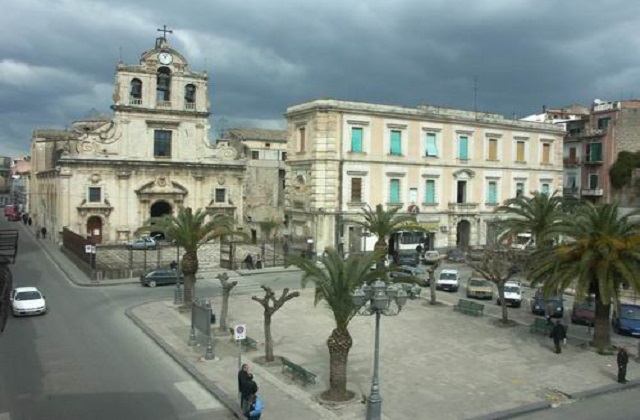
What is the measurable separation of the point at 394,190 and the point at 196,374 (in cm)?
3461

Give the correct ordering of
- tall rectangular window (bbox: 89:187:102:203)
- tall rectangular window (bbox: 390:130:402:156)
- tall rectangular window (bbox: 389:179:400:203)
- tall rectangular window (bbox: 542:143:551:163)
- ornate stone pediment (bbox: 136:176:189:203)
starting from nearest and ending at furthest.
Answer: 1. tall rectangular window (bbox: 390:130:402:156)
2. tall rectangular window (bbox: 389:179:400:203)
3. tall rectangular window (bbox: 89:187:102:203)
4. ornate stone pediment (bbox: 136:176:189:203)
5. tall rectangular window (bbox: 542:143:551:163)

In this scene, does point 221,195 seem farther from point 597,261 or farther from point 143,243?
point 597,261

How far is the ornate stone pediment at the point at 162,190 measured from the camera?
188ft

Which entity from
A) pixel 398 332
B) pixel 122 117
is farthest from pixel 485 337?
pixel 122 117

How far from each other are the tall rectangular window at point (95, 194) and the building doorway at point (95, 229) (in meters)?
1.59

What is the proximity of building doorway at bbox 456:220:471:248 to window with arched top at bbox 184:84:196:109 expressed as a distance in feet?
90.9

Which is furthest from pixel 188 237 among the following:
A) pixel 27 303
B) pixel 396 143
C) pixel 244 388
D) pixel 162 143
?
pixel 162 143

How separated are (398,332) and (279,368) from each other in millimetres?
7366

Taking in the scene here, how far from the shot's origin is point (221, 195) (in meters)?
61.7

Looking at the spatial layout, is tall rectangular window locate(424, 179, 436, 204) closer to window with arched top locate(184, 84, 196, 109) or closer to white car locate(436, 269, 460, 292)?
white car locate(436, 269, 460, 292)

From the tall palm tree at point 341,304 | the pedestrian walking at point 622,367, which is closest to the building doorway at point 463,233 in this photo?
the pedestrian walking at point 622,367

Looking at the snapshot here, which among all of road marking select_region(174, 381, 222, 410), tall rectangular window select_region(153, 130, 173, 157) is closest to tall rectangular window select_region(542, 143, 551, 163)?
tall rectangular window select_region(153, 130, 173, 157)

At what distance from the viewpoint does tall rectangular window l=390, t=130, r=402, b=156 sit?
5200 centimetres

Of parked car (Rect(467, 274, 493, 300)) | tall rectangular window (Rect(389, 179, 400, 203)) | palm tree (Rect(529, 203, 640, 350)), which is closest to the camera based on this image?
palm tree (Rect(529, 203, 640, 350))
